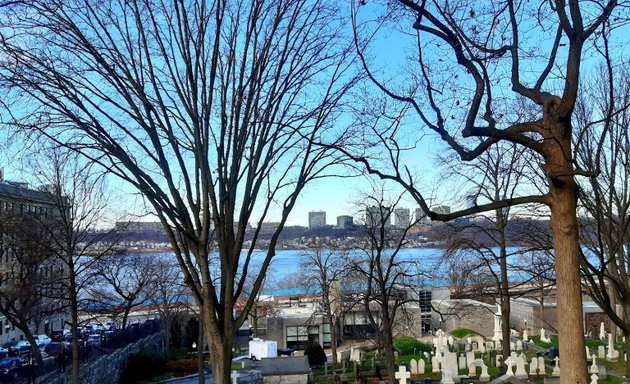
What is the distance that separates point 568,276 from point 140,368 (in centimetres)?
2471

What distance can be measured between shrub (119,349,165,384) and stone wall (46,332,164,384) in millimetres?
290

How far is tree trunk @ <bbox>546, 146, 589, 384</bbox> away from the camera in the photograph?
18.8 feet

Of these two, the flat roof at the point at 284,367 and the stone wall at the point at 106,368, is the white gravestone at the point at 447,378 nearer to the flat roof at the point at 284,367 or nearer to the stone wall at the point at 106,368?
the flat roof at the point at 284,367

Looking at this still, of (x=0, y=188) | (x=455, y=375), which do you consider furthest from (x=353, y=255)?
(x=0, y=188)

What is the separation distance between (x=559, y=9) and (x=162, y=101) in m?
4.40

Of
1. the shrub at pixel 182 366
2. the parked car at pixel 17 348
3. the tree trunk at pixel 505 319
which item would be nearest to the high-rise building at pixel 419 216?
the tree trunk at pixel 505 319

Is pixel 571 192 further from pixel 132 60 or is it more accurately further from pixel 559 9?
pixel 132 60

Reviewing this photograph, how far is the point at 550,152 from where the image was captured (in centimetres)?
600

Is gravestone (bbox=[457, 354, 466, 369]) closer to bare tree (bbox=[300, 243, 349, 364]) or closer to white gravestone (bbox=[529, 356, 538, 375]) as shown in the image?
white gravestone (bbox=[529, 356, 538, 375])

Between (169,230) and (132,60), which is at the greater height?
(132,60)

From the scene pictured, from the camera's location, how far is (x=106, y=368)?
2383cm

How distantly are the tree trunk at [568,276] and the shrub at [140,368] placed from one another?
2367 cm

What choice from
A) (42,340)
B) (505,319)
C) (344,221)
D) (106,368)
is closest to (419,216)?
(344,221)

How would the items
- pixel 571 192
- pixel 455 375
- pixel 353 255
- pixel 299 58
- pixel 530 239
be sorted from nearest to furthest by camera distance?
pixel 571 192 < pixel 299 58 < pixel 530 239 < pixel 455 375 < pixel 353 255
